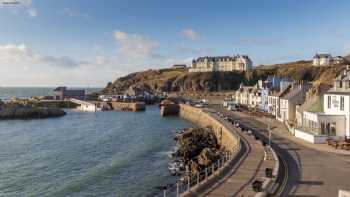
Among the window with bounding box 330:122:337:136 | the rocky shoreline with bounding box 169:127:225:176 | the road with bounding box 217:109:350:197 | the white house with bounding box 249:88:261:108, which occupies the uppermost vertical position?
the white house with bounding box 249:88:261:108

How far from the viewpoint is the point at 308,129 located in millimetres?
41094

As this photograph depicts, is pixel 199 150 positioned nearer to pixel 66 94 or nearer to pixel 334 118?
pixel 334 118

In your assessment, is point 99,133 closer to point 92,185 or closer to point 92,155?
point 92,155

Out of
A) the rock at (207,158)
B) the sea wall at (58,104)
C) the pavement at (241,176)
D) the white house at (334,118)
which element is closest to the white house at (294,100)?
the white house at (334,118)

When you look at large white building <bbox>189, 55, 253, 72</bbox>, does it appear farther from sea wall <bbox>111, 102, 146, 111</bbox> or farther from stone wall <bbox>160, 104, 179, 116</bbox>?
stone wall <bbox>160, 104, 179, 116</bbox>

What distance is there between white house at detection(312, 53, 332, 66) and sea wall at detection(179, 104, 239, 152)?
3657 inches

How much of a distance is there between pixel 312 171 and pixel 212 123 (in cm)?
3587

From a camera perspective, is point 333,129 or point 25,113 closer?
point 333,129

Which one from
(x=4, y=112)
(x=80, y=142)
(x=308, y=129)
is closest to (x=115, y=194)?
(x=308, y=129)

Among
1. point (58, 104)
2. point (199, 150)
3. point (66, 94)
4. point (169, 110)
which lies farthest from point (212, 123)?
point (66, 94)

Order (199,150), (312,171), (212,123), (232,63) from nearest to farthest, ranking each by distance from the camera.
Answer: (312,171), (199,150), (212,123), (232,63)

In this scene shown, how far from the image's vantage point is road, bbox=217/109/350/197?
68.0 feet

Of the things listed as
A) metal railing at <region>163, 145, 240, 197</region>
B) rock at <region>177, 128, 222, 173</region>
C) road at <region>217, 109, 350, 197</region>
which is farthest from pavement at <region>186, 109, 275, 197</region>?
rock at <region>177, 128, 222, 173</region>

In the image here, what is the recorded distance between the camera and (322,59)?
16762 centimetres
